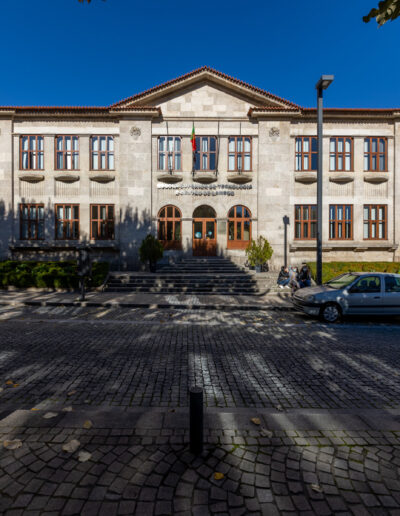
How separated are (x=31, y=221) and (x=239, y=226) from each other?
14.7m

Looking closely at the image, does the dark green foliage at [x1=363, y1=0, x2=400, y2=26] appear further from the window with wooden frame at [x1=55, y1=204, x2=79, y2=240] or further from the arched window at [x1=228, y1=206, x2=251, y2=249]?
the window with wooden frame at [x1=55, y1=204, x2=79, y2=240]

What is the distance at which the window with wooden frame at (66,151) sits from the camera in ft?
64.0

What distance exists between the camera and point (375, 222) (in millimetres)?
19812

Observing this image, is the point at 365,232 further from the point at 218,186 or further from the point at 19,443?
the point at 19,443

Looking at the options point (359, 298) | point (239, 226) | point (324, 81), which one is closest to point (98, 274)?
point (239, 226)

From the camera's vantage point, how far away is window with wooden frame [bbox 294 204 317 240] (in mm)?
19703

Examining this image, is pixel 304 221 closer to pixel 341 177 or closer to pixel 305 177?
pixel 305 177

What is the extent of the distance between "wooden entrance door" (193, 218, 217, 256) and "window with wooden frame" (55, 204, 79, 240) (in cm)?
849

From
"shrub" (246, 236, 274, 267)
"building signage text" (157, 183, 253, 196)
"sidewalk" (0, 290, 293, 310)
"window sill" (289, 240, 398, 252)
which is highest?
"building signage text" (157, 183, 253, 196)

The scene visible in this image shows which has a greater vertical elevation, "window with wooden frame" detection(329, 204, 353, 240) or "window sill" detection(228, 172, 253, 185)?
"window sill" detection(228, 172, 253, 185)

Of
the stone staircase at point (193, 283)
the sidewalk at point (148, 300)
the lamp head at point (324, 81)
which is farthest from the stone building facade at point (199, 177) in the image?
the lamp head at point (324, 81)

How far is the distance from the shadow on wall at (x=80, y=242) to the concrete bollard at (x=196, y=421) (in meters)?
16.8

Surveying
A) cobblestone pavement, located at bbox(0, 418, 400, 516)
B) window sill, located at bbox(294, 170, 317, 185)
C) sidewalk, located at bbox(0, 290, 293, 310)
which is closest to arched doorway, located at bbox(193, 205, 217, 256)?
window sill, located at bbox(294, 170, 317, 185)

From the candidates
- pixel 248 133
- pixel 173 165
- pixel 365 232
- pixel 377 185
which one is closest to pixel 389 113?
pixel 377 185
